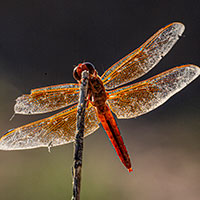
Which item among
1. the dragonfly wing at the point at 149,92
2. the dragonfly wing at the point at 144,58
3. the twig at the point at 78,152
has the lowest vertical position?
the twig at the point at 78,152

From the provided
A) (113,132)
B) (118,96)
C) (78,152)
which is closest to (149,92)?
(118,96)

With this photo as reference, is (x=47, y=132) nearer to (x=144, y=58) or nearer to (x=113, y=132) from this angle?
(x=113, y=132)

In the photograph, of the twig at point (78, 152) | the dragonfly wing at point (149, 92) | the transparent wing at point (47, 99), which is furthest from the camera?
the transparent wing at point (47, 99)

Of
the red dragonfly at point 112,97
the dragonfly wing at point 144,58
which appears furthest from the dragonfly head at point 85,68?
the dragonfly wing at point 144,58

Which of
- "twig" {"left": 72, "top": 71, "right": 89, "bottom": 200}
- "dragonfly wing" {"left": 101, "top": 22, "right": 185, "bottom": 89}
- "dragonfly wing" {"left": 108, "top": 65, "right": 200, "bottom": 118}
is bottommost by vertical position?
"twig" {"left": 72, "top": 71, "right": 89, "bottom": 200}

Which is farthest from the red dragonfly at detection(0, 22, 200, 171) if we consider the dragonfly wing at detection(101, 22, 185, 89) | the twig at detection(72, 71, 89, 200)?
the twig at detection(72, 71, 89, 200)

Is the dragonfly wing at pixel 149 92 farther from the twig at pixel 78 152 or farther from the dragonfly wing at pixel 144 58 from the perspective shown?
the twig at pixel 78 152

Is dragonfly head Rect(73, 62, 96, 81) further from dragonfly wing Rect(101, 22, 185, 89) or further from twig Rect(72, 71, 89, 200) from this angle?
twig Rect(72, 71, 89, 200)

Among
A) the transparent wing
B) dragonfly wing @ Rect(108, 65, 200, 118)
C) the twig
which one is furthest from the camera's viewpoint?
the transparent wing
